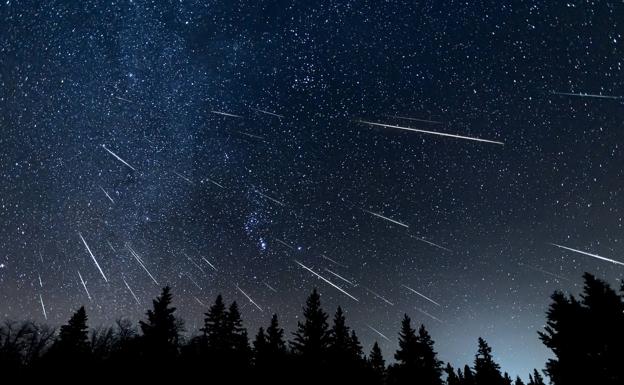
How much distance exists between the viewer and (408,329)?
23141 mm

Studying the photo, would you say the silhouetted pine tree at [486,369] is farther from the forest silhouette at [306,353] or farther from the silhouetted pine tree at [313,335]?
the silhouetted pine tree at [313,335]

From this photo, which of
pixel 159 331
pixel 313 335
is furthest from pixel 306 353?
pixel 159 331

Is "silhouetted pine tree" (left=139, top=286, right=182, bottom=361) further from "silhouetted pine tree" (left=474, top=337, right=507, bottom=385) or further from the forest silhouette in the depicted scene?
"silhouetted pine tree" (left=474, top=337, right=507, bottom=385)

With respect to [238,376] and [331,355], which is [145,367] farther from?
[331,355]

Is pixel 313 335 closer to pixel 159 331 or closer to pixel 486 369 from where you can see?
pixel 159 331

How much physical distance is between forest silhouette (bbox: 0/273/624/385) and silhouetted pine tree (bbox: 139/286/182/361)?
0.18ft

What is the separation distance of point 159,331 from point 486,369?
27064 millimetres

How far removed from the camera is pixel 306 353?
17.9 metres

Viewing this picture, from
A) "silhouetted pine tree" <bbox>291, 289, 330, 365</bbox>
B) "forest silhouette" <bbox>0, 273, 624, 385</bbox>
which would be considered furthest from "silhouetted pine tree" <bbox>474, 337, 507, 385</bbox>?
"silhouetted pine tree" <bbox>291, 289, 330, 365</bbox>

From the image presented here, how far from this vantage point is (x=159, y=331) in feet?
67.9

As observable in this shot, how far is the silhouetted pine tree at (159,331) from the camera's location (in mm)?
20047

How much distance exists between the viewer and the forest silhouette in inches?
582

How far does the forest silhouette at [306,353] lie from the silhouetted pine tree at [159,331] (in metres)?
0.06

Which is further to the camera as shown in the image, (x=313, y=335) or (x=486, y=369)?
(x=486, y=369)
